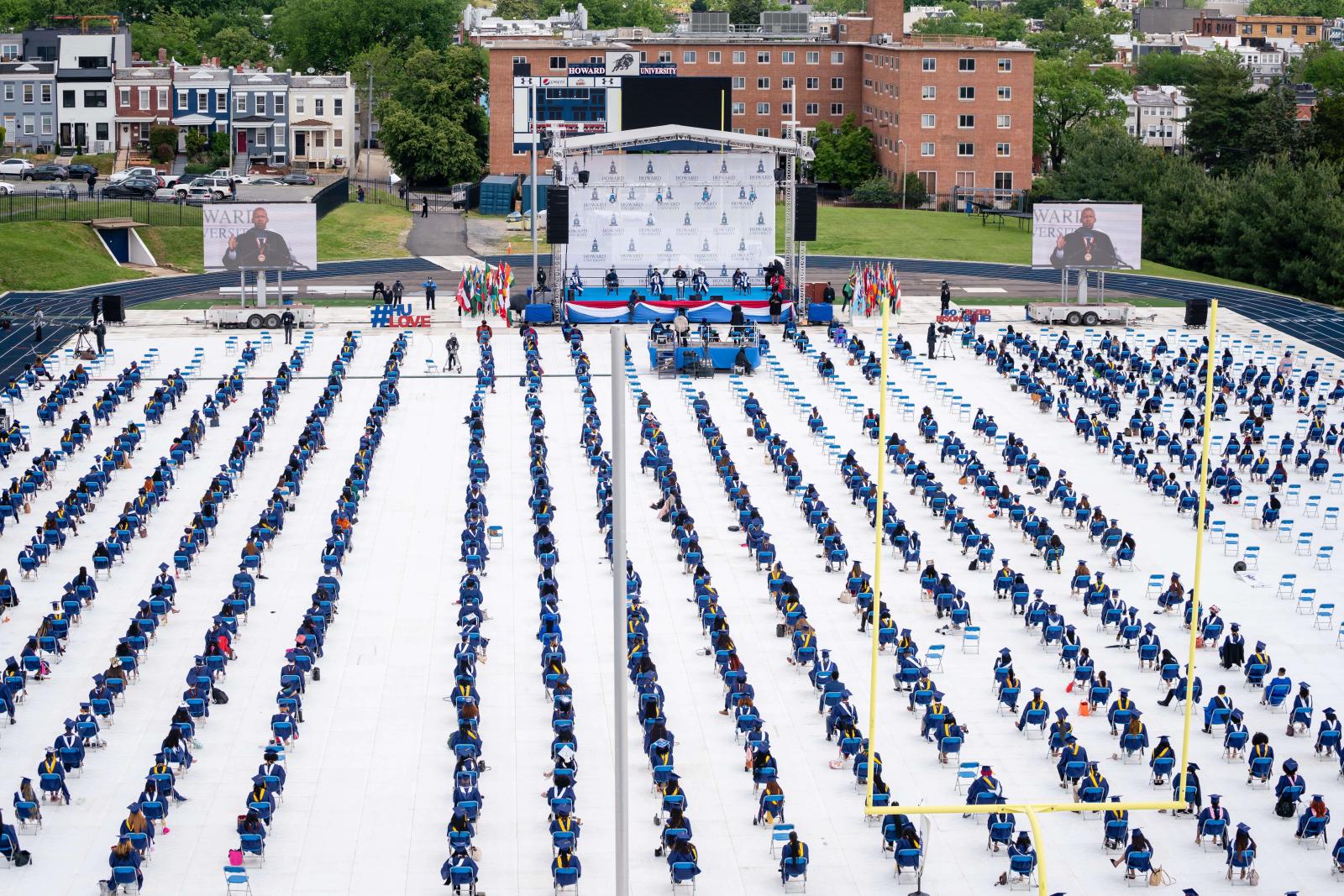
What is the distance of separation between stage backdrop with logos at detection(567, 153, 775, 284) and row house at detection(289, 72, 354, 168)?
2043 inches

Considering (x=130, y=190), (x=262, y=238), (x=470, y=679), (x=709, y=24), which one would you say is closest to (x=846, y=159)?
(x=709, y=24)

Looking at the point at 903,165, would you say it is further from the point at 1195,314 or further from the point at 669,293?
the point at 669,293

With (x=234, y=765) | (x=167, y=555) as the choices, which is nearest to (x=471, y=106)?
(x=167, y=555)

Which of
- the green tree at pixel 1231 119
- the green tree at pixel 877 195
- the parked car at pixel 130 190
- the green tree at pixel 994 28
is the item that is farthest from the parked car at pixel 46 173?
the green tree at pixel 994 28

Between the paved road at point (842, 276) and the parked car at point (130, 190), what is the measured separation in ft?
47.7

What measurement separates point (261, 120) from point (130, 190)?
22.0 metres

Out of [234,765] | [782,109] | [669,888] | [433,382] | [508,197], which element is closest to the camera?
[669,888]

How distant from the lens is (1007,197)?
108000 millimetres

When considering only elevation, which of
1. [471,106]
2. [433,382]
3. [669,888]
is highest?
[471,106]

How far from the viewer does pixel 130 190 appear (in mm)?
95375

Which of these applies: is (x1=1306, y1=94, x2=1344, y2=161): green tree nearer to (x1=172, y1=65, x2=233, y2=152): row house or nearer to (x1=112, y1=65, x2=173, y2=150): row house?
(x1=172, y1=65, x2=233, y2=152): row house

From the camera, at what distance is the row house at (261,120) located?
116m

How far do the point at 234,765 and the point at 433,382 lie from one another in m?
28.4

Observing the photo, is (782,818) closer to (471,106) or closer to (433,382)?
(433,382)
